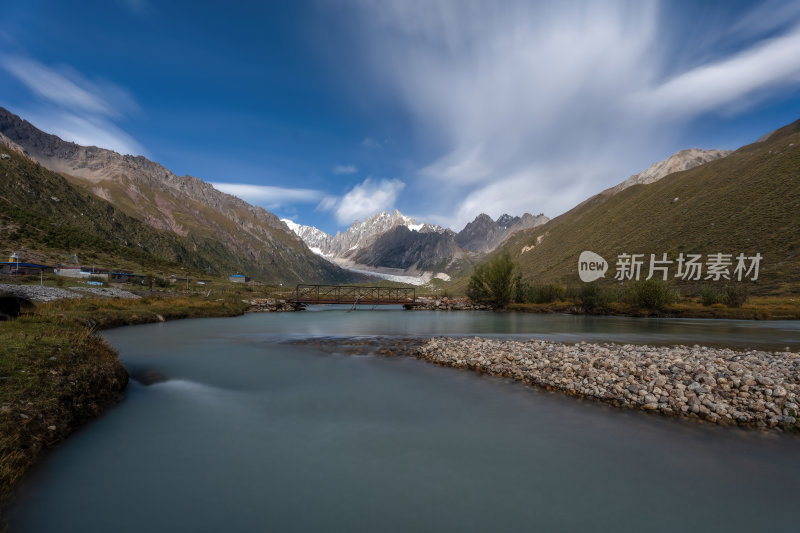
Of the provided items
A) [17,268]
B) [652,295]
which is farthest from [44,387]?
[17,268]

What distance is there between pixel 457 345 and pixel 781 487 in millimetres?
16399

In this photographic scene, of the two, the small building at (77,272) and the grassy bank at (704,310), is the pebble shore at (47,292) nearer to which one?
the small building at (77,272)

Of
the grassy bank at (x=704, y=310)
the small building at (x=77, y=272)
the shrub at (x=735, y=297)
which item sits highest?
the shrub at (x=735, y=297)

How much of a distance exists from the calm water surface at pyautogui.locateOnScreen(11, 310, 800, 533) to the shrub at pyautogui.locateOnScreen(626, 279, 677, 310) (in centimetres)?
6913

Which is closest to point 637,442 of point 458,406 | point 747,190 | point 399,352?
point 458,406

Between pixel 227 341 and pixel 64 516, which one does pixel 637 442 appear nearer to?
pixel 64 516

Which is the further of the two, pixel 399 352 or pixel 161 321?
pixel 161 321

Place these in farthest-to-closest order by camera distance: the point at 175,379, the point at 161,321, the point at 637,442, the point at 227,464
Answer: the point at 161,321, the point at 175,379, the point at 637,442, the point at 227,464

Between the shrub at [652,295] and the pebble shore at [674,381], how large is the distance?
57.0 meters

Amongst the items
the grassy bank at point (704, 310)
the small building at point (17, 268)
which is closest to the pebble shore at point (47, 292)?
the small building at point (17, 268)

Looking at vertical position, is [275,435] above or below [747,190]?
below

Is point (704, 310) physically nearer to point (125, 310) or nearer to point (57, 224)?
point (125, 310)

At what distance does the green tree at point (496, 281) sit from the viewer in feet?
297

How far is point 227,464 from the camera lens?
8961 mm
